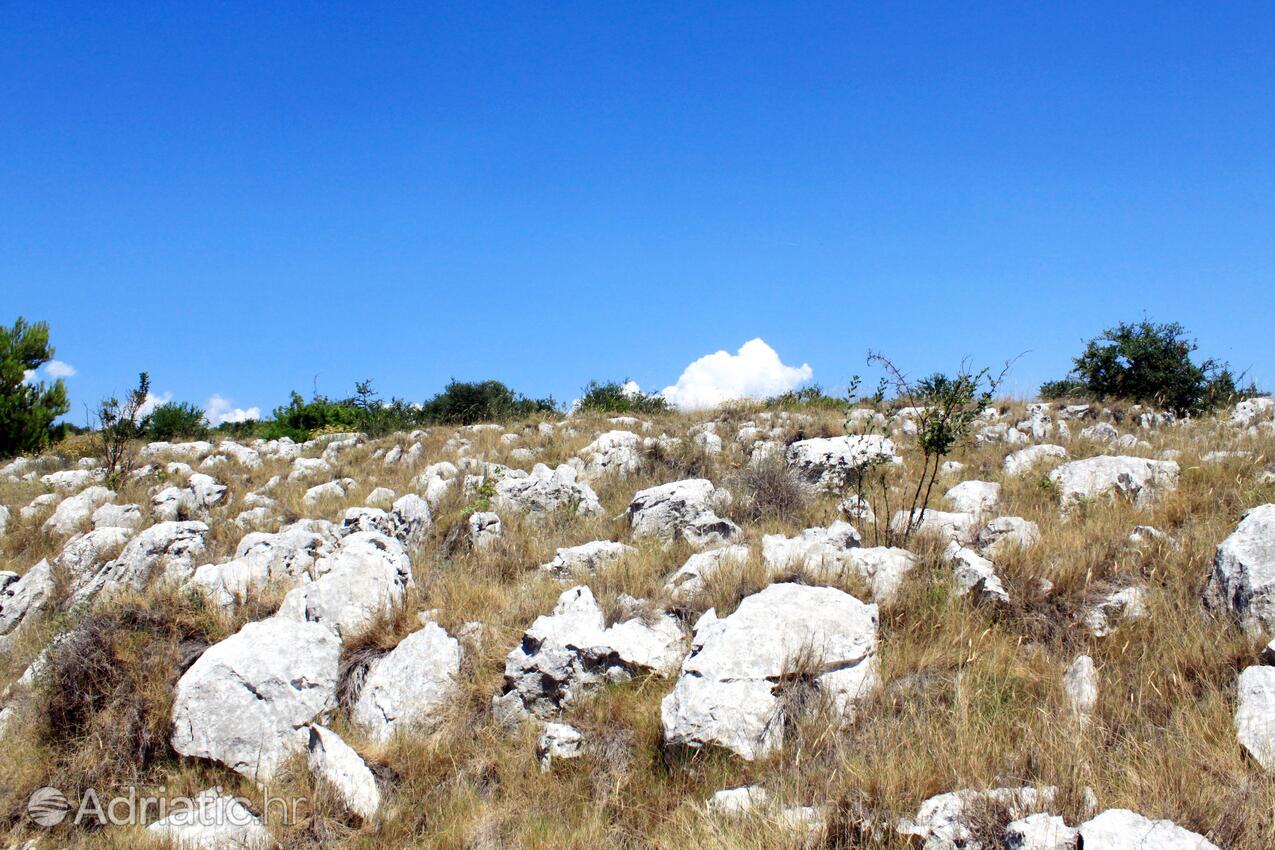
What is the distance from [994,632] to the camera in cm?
484

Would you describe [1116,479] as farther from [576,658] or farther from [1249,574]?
[576,658]

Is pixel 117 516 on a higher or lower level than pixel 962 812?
higher

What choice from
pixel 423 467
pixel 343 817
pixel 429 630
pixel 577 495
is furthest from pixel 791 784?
pixel 423 467

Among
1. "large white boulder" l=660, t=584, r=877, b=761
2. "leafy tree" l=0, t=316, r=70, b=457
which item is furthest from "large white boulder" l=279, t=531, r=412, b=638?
"leafy tree" l=0, t=316, r=70, b=457

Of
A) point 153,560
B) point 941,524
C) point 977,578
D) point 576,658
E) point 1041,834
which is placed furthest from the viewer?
point 153,560

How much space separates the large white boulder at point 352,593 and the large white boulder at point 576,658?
142 cm

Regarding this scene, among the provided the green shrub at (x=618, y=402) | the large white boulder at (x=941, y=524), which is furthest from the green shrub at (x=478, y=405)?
the large white boulder at (x=941, y=524)

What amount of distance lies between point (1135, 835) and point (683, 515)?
200 inches

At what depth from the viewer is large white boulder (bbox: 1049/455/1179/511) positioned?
22.7 ft

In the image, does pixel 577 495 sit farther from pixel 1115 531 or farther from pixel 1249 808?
pixel 1249 808

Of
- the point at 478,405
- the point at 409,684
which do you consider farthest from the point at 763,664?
the point at 478,405

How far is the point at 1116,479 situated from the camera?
711 centimetres

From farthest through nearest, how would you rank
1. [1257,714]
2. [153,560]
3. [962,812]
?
[153,560], [1257,714], [962,812]

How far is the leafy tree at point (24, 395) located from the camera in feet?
64.0
